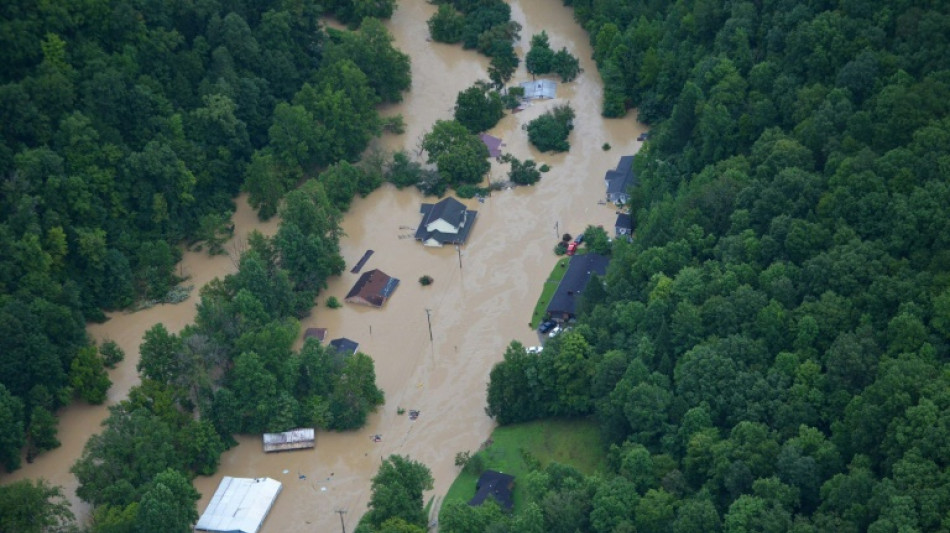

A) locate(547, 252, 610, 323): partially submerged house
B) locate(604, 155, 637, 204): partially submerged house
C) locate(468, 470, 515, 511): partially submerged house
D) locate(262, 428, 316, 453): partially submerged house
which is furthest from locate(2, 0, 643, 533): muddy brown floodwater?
locate(468, 470, 515, 511): partially submerged house

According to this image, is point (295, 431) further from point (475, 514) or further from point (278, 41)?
point (278, 41)

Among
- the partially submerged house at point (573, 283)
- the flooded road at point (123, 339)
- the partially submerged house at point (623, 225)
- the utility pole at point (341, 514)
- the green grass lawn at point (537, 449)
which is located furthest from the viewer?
the partially submerged house at point (623, 225)

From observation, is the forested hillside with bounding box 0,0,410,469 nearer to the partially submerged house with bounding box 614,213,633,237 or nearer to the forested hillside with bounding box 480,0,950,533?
the partially submerged house with bounding box 614,213,633,237

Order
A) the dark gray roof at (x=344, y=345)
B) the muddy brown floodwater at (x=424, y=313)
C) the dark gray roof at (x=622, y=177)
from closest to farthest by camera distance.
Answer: the muddy brown floodwater at (x=424, y=313), the dark gray roof at (x=344, y=345), the dark gray roof at (x=622, y=177)

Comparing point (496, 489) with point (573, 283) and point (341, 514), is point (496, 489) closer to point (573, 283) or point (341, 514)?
point (341, 514)

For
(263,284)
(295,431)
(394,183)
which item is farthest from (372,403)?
(394,183)

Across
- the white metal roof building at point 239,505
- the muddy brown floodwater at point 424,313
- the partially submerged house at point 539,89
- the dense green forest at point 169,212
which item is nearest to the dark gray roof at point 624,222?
the muddy brown floodwater at point 424,313

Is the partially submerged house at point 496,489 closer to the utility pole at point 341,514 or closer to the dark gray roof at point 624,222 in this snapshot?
the utility pole at point 341,514
